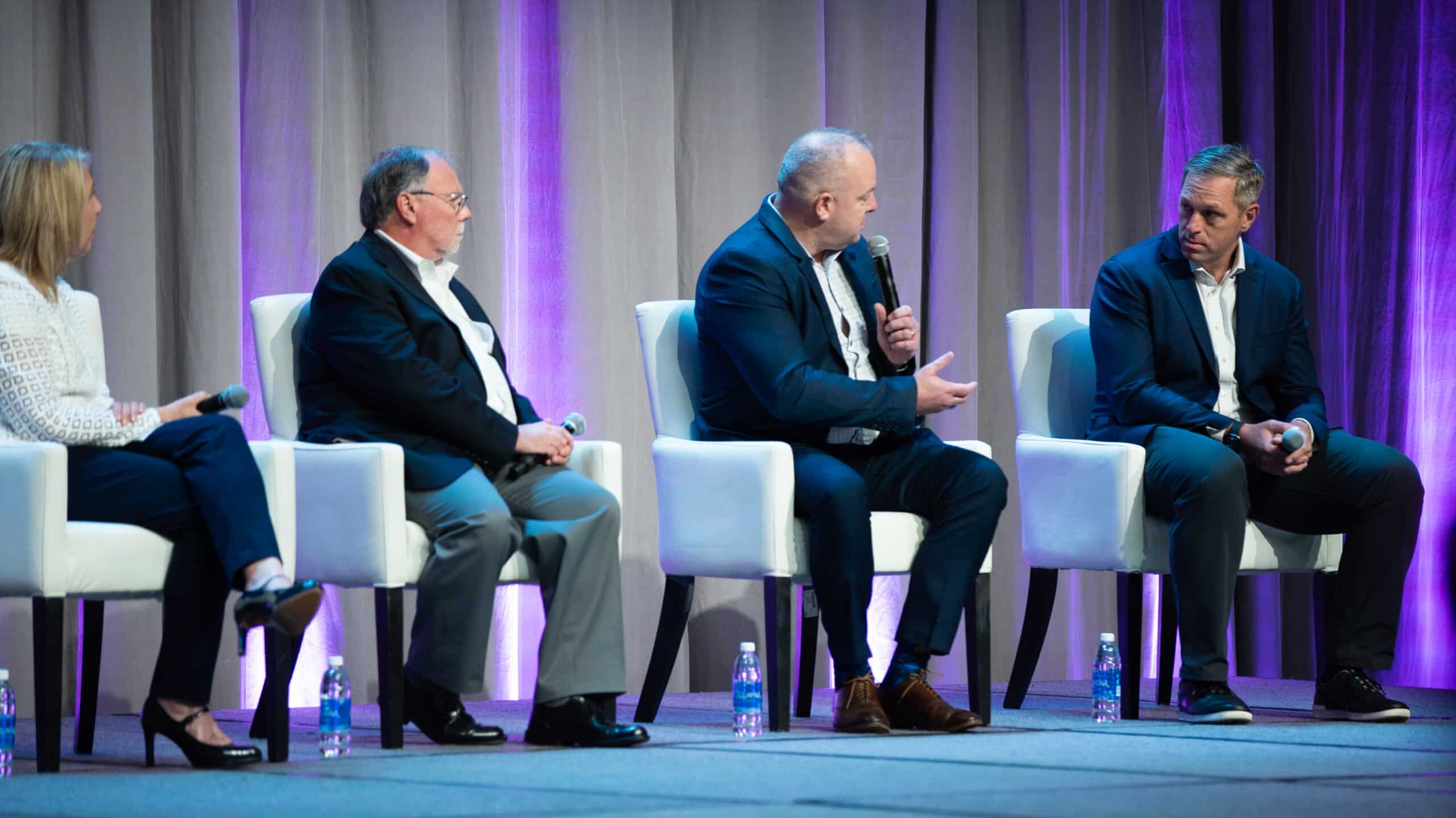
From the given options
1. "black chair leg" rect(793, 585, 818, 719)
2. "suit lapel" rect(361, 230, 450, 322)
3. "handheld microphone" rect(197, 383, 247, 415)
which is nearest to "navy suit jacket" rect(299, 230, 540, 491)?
"suit lapel" rect(361, 230, 450, 322)

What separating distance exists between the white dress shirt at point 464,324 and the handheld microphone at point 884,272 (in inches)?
31.8

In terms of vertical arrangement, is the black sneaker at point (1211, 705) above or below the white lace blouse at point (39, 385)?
below

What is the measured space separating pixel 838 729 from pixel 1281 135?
3.21 m

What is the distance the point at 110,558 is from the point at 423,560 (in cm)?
60

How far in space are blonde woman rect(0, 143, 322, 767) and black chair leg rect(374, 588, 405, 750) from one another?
29 cm

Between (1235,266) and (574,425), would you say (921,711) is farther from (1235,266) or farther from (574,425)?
(1235,266)

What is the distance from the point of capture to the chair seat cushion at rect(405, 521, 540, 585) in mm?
3402

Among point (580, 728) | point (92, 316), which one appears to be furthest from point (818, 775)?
point (92, 316)

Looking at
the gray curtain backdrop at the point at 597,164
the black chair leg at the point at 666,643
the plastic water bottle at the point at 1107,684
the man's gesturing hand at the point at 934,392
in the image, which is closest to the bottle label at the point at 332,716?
the gray curtain backdrop at the point at 597,164

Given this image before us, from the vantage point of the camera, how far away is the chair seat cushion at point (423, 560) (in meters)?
3.40

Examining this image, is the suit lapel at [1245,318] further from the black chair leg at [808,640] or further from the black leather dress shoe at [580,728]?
the black leather dress shoe at [580,728]

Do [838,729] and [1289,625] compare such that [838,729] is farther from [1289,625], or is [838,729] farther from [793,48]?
[1289,625]

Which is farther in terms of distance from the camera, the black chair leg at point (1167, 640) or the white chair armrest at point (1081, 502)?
the black chair leg at point (1167, 640)

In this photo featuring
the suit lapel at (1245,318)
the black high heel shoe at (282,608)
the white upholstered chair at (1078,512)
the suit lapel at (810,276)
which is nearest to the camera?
the black high heel shoe at (282,608)
